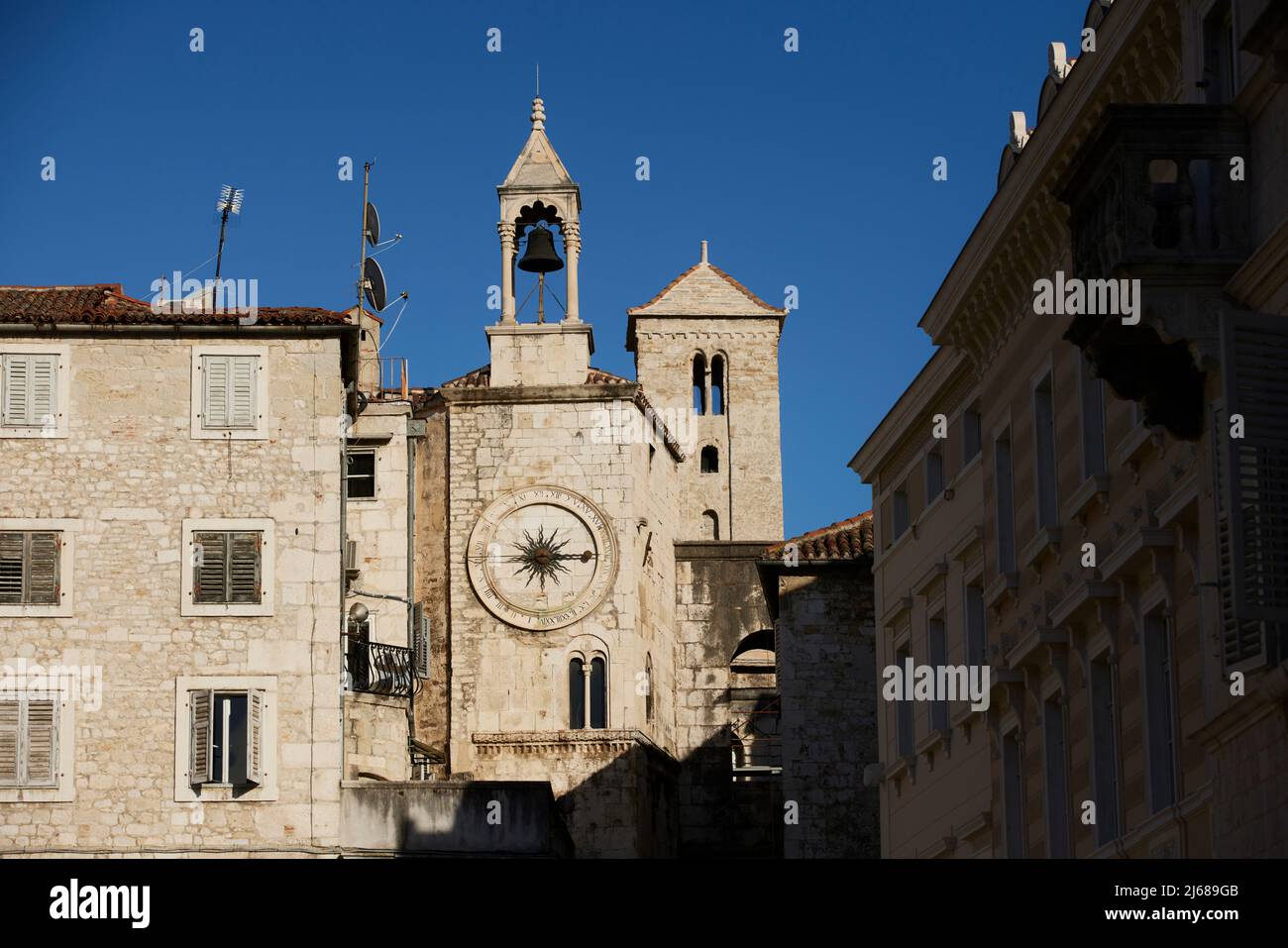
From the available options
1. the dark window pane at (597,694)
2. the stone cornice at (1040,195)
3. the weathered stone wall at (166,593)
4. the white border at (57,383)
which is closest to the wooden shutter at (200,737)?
the weathered stone wall at (166,593)

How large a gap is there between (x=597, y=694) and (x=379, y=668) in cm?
1037

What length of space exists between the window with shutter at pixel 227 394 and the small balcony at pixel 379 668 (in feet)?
13.5

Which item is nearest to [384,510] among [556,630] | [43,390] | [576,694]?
[556,630]

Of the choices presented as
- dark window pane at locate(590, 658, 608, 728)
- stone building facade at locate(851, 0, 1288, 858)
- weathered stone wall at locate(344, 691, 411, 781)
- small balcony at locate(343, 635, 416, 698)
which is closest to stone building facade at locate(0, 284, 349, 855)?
small balcony at locate(343, 635, 416, 698)

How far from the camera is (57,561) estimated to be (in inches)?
1810

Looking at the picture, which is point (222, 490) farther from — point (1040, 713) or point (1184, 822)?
point (1184, 822)

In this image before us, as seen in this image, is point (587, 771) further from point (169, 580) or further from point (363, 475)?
point (169, 580)

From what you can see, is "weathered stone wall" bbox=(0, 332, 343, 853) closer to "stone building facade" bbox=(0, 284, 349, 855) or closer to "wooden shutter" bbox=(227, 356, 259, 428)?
"stone building facade" bbox=(0, 284, 349, 855)

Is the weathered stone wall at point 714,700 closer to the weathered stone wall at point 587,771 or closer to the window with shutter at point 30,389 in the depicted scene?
the weathered stone wall at point 587,771

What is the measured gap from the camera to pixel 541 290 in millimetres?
63688

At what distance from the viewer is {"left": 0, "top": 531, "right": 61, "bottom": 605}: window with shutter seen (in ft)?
151

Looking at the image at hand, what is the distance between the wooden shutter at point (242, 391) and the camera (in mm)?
47094

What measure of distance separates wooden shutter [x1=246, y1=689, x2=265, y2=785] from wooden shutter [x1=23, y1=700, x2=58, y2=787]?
299 centimetres
